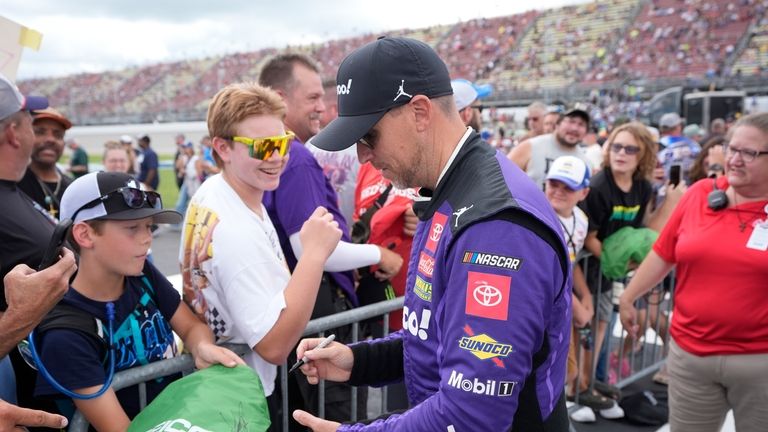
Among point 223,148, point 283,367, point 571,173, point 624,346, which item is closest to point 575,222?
point 571,173

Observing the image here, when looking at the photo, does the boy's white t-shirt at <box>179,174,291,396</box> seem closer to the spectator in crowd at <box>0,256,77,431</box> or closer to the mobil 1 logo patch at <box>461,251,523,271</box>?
the spectator in crowd at <box>0,256,77,431</box>

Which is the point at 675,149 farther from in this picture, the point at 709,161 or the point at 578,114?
the point at 578,114

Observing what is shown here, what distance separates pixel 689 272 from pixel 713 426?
772mm

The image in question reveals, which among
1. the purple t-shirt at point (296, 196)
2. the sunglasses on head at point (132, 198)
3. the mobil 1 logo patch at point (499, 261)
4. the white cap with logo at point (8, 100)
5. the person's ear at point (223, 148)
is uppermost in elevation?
the white cap with logo at point (8, 100)

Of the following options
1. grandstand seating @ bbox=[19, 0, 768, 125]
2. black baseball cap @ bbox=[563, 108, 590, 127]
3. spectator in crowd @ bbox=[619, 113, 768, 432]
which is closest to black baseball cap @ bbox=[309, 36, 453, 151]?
spectator in crowd @ bbox=[619, 113, 768, 432]

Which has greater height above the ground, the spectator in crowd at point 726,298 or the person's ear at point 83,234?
the person's ear at point 83,234

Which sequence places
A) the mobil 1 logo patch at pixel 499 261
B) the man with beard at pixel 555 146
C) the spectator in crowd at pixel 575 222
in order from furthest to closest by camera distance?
the man with beard at pixel 555 146 → the spectator in crowd at pixel 575 222 → the mobil 1 logo patch at pixel 499 261

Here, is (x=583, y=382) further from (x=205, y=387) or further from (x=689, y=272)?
(x=205, y=387)

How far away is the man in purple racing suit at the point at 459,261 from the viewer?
1296 mm

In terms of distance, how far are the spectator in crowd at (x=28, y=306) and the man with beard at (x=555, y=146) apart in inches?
164

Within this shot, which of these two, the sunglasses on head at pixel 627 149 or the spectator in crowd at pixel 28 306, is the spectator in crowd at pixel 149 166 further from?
the spectator in crowd at pixel 28 306

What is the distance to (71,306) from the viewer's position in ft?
6.33

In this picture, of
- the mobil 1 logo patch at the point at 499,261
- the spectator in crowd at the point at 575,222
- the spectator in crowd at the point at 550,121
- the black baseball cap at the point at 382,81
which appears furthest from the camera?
the spectator in crowd at the point at 550,121

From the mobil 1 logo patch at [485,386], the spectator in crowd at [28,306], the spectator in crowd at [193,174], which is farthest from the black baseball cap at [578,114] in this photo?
the spectator in crowd at [193,174]
